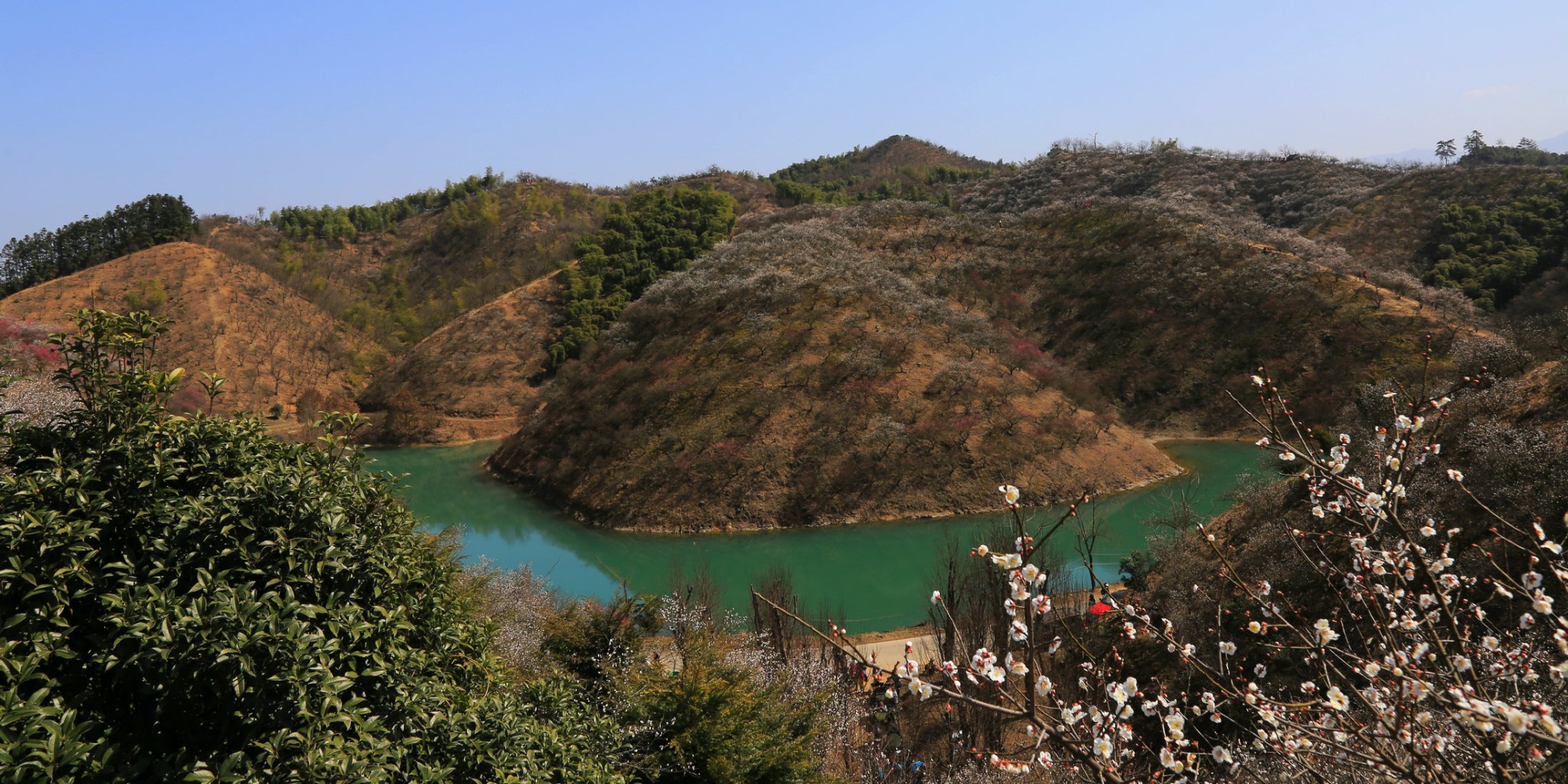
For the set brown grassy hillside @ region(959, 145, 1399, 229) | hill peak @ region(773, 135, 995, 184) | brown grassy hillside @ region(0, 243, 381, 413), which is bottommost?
brown grassy hillside @ region(0, 243, 381, 413)

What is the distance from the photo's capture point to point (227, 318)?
61.2 metres

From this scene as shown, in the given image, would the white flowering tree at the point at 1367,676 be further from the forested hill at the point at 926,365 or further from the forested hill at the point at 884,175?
the forested hill at the point at 884,175

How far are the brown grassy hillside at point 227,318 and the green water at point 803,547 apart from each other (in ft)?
90.8

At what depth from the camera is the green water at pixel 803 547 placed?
80.0 feet

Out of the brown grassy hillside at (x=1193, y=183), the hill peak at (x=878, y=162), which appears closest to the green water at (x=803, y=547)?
the brown grassy hillside at (x=1193, y=183)

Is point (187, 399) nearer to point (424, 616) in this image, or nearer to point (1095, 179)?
point (424, 616)

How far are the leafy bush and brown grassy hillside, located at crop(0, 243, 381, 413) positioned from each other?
5666 cm

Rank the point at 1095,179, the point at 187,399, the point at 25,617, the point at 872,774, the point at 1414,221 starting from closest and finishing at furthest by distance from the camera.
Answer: the point at 25,617
the point at 872,774
the point at 187,399
the point at 1414,221
the point at 1095,179

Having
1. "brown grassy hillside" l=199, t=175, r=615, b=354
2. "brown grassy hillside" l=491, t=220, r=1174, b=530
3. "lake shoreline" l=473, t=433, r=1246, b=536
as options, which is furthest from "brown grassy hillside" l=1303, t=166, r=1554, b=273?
"brown grassy hillside" l=199, t=175, r=615, b=354

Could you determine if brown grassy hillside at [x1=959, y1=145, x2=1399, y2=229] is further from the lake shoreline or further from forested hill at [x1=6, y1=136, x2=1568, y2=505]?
the lake shoreline

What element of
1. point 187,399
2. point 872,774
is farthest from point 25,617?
point 187,399

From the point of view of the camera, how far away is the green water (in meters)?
24.4

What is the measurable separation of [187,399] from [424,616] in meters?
42.3

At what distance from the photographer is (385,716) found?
521 centimetres
